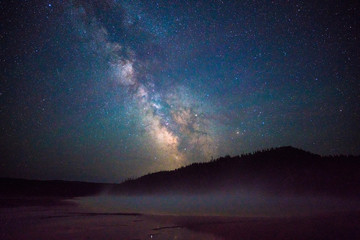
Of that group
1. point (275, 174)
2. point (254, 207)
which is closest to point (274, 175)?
point (275, 174)

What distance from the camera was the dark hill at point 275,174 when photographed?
17750 millimetres

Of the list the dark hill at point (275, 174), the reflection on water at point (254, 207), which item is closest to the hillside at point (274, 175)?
the dark hill at point (275, 174)

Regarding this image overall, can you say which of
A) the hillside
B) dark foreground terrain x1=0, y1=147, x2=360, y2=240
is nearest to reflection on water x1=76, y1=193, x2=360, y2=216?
dark foreground terrain x1=0, y1=147, x2=360, y2=240

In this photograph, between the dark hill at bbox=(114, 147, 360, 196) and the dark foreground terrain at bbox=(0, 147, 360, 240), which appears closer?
the dark foreground terrain at bbox=(0, 147, 360, 240)

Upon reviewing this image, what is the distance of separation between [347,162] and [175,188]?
19054 mm

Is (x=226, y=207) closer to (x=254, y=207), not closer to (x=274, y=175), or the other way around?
(x=254, y=207)

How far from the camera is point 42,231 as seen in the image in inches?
310

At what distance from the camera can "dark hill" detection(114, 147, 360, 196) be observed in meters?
17.8

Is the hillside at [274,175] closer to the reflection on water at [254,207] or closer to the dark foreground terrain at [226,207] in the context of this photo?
the dark foreground terrain at [226,207]

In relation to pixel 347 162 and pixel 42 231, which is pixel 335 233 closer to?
pixel 42 231

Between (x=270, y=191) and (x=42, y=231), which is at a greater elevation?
(x=270, y=191)

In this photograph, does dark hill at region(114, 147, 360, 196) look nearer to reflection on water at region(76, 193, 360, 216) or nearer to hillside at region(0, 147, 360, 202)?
hillside at region(0, 147, 360, 202)

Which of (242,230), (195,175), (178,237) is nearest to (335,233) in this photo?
(242,230)

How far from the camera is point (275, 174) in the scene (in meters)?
21.9
